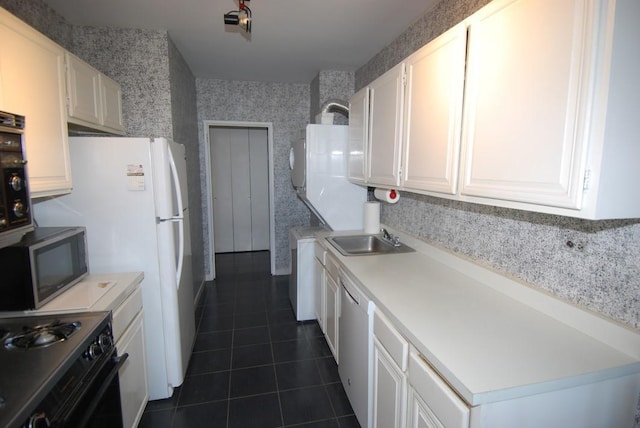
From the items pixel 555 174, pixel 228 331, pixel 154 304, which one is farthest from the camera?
pixel 228 331

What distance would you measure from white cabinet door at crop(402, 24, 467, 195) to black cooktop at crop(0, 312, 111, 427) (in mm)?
1586

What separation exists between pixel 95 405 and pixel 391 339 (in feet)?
3.80

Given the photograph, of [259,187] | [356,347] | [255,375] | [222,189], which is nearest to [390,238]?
[356,347]

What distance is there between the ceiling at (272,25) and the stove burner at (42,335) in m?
1.93

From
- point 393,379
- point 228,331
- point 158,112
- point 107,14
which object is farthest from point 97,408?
point 107,14

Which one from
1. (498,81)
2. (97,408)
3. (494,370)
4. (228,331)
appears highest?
(498,81)

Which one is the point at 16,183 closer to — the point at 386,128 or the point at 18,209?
the point at 18,209

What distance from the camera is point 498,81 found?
45.8 inches

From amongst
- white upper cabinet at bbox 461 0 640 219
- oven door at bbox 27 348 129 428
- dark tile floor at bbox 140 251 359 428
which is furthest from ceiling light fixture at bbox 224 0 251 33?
dark tile floor at bbox 140 251 359 428

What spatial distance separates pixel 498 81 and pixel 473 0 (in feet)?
3.07

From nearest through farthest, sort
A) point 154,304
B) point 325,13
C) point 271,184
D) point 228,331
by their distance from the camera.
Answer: point 154,304, point 325,13, point 228,331, point 271,184

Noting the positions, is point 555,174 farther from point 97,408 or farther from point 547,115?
point 97,408

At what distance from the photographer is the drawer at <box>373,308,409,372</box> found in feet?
4.12

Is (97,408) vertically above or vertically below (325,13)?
below
